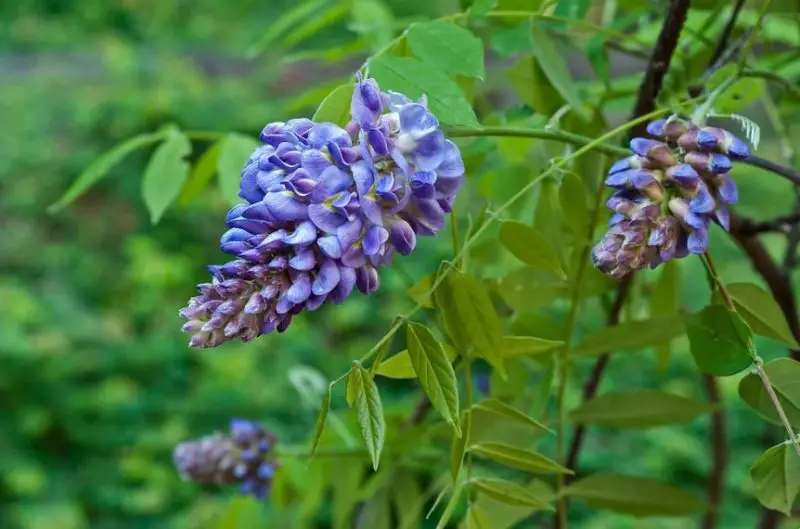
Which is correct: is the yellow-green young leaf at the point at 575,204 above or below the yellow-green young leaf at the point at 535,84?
below

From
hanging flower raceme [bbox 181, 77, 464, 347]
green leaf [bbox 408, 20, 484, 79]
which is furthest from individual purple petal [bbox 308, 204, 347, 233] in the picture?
green leaf [bbox 408, 20, 484, 79]

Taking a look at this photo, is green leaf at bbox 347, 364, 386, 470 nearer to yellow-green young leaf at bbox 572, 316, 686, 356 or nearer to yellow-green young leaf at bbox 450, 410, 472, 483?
yellow-green young leaf at bbox 450, 410, 472, 483

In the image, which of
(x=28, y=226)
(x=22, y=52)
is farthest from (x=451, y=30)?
(x=22, y=52)

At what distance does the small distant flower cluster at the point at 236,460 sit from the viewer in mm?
603

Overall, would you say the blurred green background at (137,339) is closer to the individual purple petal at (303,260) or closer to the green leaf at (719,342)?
the green leaf at (719,342)

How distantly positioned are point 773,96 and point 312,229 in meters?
0.46

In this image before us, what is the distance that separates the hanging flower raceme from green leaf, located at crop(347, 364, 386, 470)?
1.3 inches

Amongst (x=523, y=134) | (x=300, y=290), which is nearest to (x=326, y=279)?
(x=300, y=290)

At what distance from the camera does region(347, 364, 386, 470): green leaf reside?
312mm

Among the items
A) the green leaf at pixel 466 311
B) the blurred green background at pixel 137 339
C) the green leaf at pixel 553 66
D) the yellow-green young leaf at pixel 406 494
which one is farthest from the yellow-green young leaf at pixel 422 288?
the blurred green background at pixel 137 339

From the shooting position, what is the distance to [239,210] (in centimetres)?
30

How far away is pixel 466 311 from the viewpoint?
14.2 inches

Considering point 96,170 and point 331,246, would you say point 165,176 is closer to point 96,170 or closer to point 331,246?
point 96,170

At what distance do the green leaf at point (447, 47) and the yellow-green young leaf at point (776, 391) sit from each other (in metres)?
0.16
